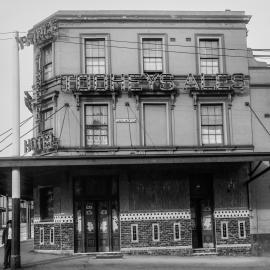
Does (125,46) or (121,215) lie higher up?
(125,46)

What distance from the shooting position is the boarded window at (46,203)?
25.2 metres

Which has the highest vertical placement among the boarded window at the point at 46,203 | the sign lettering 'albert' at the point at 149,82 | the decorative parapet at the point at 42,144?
the sign lettering 'albert' at the point at 149,82

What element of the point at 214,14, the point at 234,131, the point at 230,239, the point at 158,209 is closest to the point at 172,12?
the point at 214,14

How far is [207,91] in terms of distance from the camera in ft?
82.1

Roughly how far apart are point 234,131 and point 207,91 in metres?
2.27

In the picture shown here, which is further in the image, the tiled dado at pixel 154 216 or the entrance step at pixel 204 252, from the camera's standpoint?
the entrance step at pixel 204 252

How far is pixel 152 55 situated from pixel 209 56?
2778 millimetres

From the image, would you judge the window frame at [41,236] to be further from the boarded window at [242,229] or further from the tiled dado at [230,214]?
the boarded window at [242,229]

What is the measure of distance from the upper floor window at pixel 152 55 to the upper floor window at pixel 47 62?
14.9 feet

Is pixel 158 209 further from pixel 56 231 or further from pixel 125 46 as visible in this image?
pixel 125 46

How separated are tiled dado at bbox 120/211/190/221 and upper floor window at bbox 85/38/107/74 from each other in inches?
268

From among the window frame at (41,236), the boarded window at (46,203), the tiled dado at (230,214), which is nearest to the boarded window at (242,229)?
the tiled dado at (230,214)

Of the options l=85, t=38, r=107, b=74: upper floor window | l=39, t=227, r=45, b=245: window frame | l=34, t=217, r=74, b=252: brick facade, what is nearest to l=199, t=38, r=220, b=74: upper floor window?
l=85, t=38, r=107, b=74: upper floor window

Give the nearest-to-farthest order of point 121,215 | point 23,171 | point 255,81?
point 23,171 < point 121,215 < point 255,81
